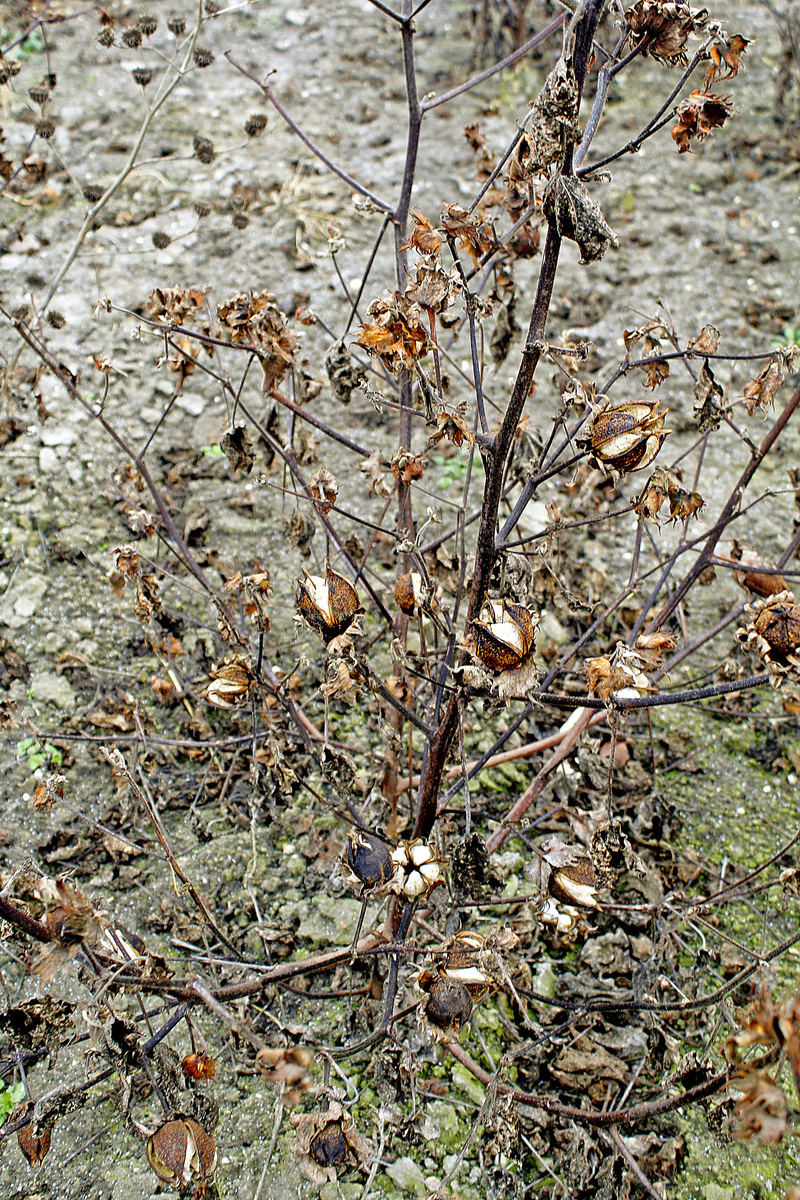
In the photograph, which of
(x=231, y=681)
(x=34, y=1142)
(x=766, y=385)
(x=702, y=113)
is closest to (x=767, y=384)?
(x=766, y=385)

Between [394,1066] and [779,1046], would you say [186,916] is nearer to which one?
[394,1066]

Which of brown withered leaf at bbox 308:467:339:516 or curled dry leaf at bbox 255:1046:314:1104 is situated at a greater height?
brown withered leaf at bbox 308:467:339:516

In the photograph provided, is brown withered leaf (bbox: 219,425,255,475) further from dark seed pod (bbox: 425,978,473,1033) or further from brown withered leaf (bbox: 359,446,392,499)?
dark seed pod (bbox: 425,978,473,1033)

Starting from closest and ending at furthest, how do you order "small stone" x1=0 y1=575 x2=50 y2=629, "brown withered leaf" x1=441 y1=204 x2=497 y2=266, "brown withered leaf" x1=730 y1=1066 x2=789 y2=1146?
1. "brown withered leaf" x1=730 y1=1066 x2=789 y2=1146
2. "brown withered leaf" x1=441 y1=204 x2=497 y2=266
3. "small stone" x1=0 y1=575 x2=50 y2=629

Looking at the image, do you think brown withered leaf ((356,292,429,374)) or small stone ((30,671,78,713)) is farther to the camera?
small stone ((30,671,78,713))

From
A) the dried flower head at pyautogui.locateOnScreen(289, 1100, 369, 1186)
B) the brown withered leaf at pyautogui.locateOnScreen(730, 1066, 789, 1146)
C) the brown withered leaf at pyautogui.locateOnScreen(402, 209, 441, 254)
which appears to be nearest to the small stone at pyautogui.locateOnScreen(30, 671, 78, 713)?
the dried flower head at pyautogui.locateOnScreen(289, 1100, 369, 1186)

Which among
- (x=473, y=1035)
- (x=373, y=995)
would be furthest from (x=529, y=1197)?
(x=373, y=995)

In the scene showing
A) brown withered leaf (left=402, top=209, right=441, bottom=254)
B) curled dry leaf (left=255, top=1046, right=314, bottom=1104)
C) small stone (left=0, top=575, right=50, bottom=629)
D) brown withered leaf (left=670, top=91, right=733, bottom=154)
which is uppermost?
brown withered leaf (left=670, top=91, right=733, bottom=154)
